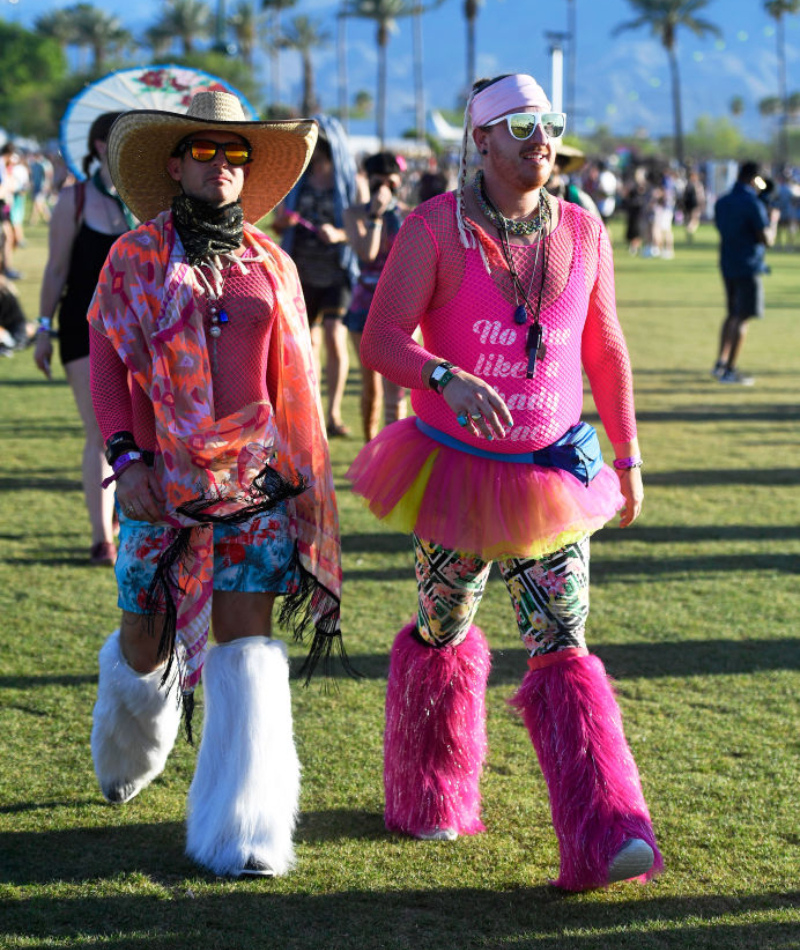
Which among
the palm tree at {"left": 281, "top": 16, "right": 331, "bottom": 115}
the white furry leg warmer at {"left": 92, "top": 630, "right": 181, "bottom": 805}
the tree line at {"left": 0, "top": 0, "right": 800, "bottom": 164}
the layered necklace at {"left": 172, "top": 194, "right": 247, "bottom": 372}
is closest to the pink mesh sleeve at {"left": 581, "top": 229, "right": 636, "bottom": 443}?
the layered necklace at {"left": 172, "top": 194, "right": 247, "bottom": 372}

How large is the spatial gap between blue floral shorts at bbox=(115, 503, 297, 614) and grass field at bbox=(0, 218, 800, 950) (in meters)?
0.83

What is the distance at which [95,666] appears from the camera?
5203 mm

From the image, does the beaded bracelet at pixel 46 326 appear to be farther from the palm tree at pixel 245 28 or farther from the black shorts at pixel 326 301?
the palm tree at pixel 245 28

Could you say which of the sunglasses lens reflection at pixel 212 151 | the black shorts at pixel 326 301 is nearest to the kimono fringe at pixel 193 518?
the sunglasses lens reflection at pixel 212 151

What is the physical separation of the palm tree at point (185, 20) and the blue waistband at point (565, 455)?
88.4 m

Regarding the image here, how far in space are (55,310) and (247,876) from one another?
371 cm

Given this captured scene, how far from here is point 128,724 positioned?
3.86 meters

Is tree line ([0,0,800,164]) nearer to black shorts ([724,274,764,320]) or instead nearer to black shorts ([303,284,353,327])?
black shorts ([724,274,764,320])

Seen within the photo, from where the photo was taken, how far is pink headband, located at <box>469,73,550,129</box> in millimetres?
3451

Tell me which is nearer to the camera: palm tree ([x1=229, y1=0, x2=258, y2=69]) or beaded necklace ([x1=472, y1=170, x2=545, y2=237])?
beaded necklace ([x1=472, y1=170, x2=545, y2=237])

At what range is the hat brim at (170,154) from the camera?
3584 millimetres

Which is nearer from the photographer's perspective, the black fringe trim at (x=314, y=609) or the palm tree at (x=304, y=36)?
the black fringe trim at (x=314, y=609)

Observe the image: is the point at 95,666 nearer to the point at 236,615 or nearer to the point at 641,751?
the point at 236,615

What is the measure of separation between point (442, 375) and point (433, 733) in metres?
1.21
